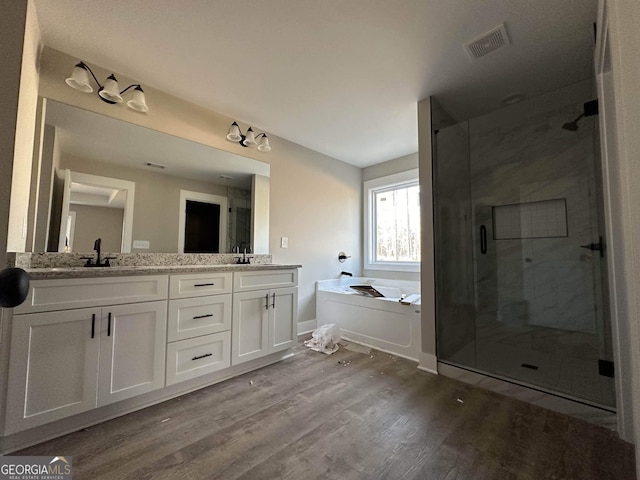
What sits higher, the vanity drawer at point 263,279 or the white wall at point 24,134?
the white wall at point 24,134

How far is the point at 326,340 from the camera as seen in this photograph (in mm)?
2768

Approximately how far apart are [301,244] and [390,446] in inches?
87.1

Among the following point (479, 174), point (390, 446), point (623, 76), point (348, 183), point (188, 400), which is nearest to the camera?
point (623, 76)

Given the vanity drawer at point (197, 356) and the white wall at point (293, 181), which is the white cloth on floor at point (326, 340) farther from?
the vanity drawer at point (197, 356)

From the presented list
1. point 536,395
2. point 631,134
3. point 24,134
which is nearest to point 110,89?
point 24,134

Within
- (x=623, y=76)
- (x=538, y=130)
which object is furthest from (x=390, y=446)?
(x=538, y=130)

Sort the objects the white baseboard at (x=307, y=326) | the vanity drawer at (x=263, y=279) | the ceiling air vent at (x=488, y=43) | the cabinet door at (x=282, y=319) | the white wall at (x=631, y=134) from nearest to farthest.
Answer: the white wall at (x=631, y=134), the ceiling air vent at (x=488, y=43), the vanity drawer at (x=263, y=279), the cabinet door at (x=282, y=319), the white baseboard at (x=307, y=326)

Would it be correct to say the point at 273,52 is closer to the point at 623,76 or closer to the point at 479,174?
the point at 623,76

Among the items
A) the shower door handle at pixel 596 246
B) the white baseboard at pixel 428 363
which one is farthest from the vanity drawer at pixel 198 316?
the shower door handle at pixel 596 246

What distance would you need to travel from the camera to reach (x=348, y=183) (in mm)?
3887

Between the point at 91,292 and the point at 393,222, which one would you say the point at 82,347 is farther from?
the point at 393,222

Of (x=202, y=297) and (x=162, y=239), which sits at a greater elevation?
(x=162, y=239)

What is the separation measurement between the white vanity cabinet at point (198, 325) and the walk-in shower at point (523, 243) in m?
1.81

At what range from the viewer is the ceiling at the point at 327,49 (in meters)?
1.47
